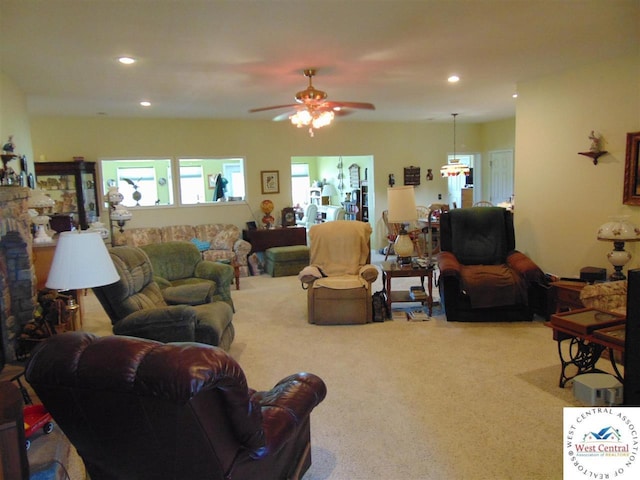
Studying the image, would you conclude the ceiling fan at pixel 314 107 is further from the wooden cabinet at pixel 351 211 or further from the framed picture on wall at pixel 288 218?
the wooden cabinet at pixel 351 211

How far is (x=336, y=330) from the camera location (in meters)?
4.42

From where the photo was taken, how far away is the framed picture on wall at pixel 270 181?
7.88 m

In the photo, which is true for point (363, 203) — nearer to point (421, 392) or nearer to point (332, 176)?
point (332, 176)

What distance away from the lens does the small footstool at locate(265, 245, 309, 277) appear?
700 cm

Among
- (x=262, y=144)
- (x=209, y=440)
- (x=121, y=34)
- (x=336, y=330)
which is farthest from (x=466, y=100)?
(x=209, y=440)

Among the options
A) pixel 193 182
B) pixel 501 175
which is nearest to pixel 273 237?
pixel 193 182

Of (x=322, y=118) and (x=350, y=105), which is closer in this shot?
(x=350, y=105)

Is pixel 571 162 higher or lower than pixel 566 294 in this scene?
higher

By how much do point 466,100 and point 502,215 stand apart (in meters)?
2.20

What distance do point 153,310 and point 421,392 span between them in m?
2.00

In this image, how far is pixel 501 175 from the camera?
898cm

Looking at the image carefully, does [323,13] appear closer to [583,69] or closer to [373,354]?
[373,354]

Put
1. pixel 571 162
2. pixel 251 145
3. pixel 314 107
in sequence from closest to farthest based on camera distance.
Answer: pixel 314 107 → pixel 571 162 → pixel 251 145

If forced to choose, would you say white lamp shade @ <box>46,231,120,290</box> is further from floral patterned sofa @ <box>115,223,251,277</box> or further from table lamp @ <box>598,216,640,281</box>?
floral patterned sofa @ <box>115,223,251,277</box>
